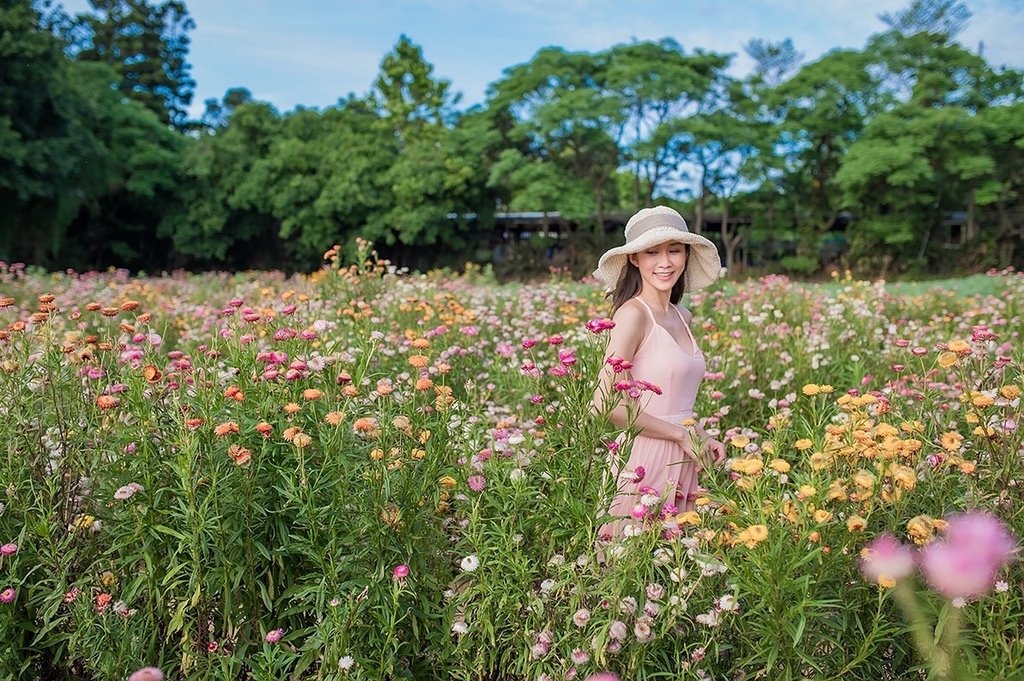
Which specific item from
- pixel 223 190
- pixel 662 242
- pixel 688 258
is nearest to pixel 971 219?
pixel 223 190

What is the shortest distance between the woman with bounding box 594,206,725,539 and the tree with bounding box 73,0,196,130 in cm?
3682

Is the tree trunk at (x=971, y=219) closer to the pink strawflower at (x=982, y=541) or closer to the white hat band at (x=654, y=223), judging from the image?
the white hat band at (x=654, y=223)

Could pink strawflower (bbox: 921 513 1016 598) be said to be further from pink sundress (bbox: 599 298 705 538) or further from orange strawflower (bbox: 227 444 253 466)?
pink sundress (bbox: 599 298 705 538)

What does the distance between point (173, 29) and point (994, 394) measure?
4430 cm

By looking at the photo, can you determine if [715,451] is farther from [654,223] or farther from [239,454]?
[239,454]

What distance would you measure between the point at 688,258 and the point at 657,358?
0.66 meters

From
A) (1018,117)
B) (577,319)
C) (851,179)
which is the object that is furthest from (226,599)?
(1018,117)

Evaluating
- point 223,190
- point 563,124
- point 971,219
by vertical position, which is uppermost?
point 563,124

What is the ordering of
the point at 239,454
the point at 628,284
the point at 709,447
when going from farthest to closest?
the point at 628,284, the point at 709,447, the point at 239,454

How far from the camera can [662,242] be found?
2447 mm

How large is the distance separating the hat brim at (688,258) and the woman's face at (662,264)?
3 cm

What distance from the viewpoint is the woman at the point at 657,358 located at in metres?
2.27

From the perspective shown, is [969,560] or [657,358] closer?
[969,560]

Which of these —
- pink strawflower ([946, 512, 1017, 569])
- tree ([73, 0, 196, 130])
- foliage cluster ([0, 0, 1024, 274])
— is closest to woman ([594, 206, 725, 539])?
pink strawflower ([946, 512, 1017, 569])
